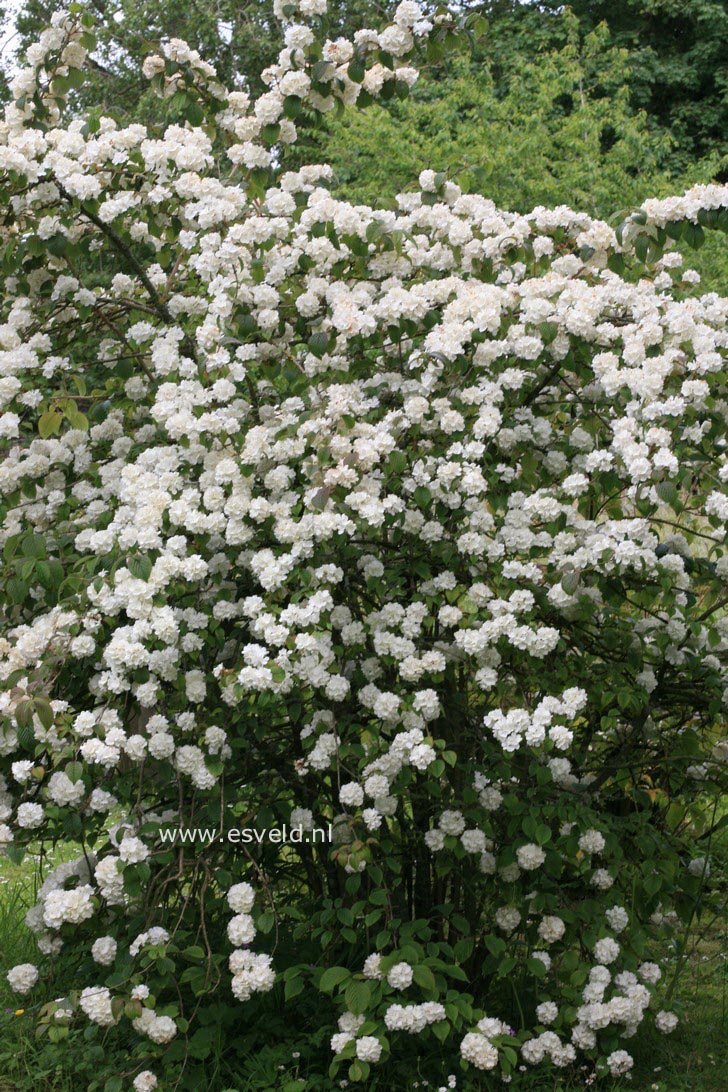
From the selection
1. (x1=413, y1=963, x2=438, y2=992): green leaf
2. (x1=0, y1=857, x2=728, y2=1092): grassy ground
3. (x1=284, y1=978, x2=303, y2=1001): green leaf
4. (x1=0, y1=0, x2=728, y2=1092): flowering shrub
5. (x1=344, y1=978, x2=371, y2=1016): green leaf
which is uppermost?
(x1=0, y1=0, x2=728, y2=1092): flowering shrub

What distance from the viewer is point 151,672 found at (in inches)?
114

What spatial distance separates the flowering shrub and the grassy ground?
12cm

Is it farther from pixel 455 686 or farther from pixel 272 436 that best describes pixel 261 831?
pixel 272 436

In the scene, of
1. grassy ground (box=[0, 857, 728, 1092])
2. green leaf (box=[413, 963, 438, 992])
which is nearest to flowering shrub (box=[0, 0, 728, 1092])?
green leaf (box=[413, 963, 438, 992])

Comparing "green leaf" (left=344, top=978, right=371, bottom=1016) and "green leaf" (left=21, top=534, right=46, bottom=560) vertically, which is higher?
"green leaf" (left=21, top=534, right=46, bottom=560)

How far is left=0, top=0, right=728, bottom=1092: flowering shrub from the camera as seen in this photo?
284 cm

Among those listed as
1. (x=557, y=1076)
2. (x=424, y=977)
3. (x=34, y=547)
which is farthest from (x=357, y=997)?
(x=34, y=547)

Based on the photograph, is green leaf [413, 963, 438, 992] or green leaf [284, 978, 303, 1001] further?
green leaf [284, 978, 303, 1001]

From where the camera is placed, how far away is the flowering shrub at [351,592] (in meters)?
2.84

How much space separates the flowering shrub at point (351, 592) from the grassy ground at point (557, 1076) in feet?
0.38

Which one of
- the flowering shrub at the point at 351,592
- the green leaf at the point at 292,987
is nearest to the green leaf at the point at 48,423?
the flowering shrub at the point at 351,592

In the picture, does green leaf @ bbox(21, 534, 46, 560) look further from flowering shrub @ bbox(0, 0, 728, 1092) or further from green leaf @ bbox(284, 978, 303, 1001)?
green leaf @ bbox(284, 978, 303, 1001)

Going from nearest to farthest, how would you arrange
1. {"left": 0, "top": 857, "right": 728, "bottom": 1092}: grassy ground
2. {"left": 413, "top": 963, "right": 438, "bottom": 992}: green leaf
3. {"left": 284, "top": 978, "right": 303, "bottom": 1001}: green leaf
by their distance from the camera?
{"left": 413, "top": 963, "right": 438, "bottom": 992}: green leaf, {"left": 284, "top": 978, "right": 303, "bottom": 1001}: green leaf, {"left": 0, "top": 857, "right": 728, "bottom": 1092}: grassy ground

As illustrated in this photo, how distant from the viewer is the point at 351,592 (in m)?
3.13
